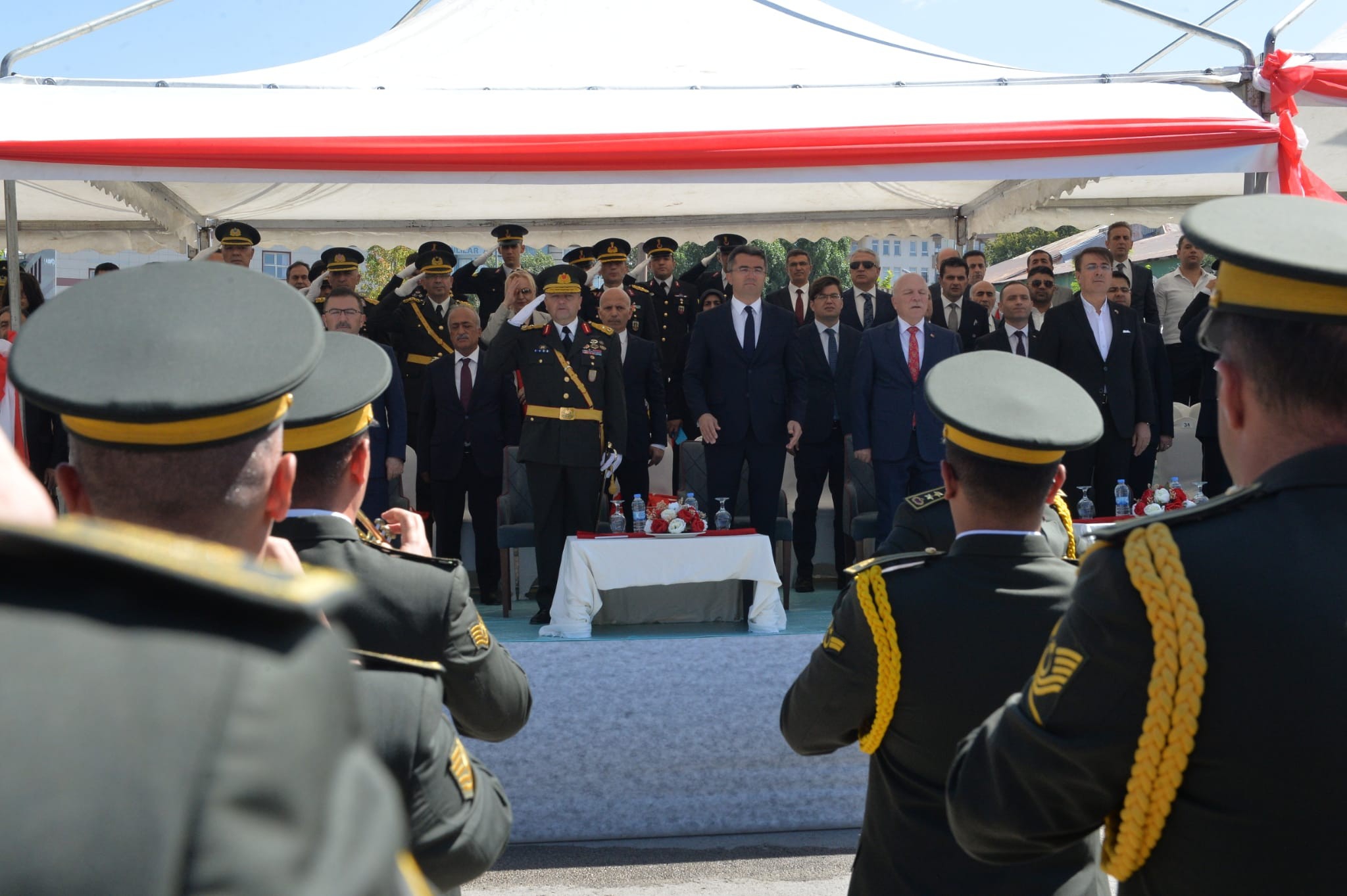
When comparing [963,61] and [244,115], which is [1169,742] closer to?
[244,115]

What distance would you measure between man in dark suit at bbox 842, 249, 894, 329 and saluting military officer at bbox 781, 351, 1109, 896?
5.83 metres

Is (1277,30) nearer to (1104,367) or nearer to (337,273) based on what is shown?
(1104,367)

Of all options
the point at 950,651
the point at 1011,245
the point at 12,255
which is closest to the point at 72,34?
the point at 12,255

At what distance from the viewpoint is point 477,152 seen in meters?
5.06

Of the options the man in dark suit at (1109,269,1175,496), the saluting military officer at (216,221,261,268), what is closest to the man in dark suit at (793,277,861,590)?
the man in dark suit at (1109,269,1175,496)

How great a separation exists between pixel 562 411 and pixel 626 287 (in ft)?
6.58

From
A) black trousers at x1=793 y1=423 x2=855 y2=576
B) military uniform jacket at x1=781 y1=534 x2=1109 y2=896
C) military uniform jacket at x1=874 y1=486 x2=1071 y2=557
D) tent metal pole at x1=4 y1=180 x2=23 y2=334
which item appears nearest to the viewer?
military uniform jacket at x1=781 y1=534 x2=1109 y2=896

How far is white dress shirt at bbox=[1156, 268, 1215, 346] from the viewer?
26.2 ft

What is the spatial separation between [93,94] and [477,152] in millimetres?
1881

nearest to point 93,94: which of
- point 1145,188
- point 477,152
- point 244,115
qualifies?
point 244,115

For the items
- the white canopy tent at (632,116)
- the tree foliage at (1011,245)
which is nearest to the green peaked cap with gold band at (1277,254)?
the white canopy tent at (632,116)

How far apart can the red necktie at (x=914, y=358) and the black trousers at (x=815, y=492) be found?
774 millimetres

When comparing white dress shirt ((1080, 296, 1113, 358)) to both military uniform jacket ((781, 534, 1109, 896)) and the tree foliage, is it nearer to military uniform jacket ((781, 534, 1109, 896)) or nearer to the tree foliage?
military uniform jacket ((781, 534, 1109, 896))

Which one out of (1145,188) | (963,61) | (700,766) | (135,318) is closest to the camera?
(135,318)
